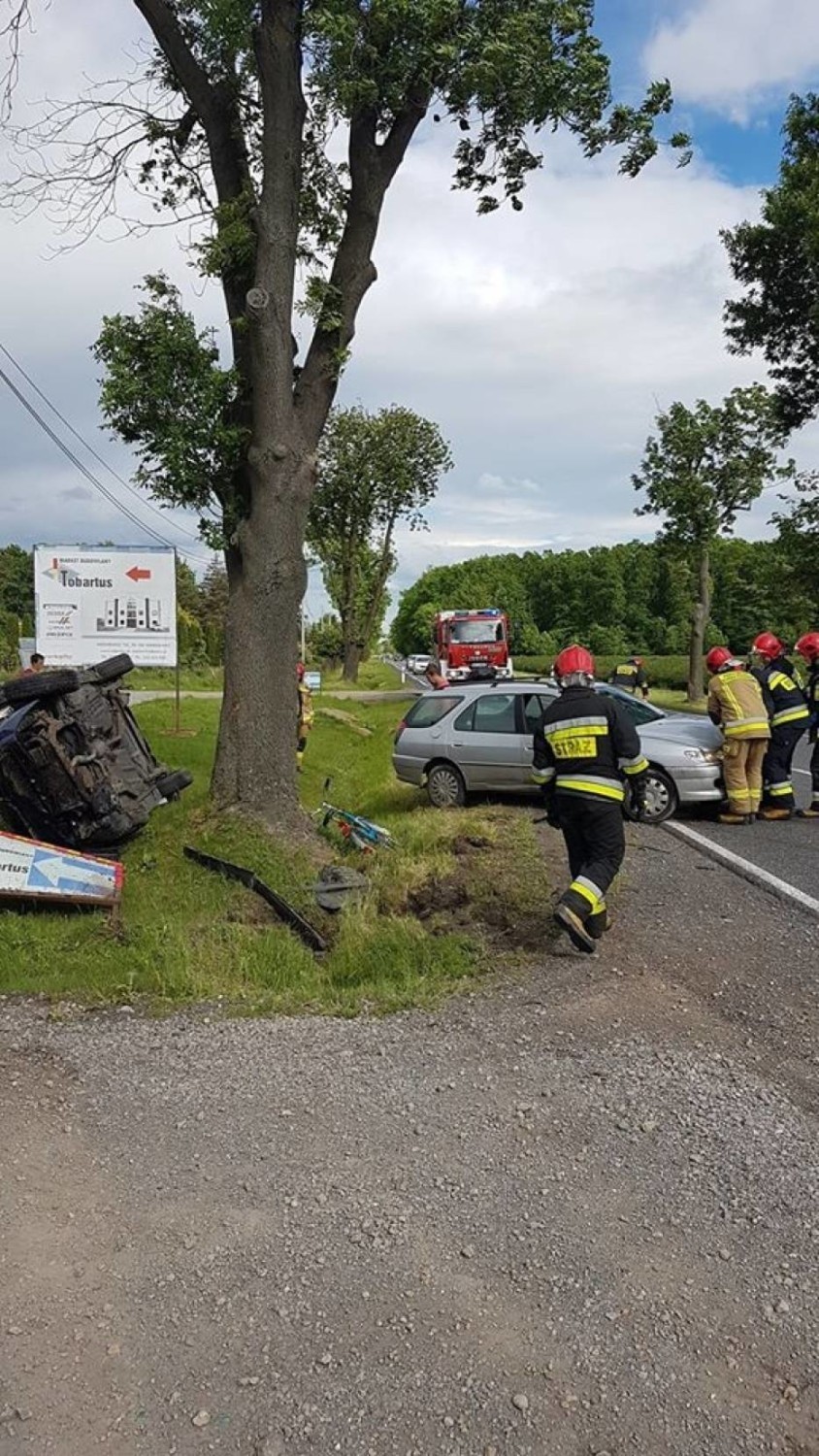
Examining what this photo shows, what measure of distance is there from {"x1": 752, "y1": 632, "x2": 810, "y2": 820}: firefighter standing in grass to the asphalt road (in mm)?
273

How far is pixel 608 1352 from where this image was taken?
9.18 feet

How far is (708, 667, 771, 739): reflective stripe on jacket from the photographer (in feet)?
36.2

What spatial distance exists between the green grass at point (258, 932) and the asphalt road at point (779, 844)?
1906 millimetres

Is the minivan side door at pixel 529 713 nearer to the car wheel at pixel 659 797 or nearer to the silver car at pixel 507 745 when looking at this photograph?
the silver car at pixel 507 745

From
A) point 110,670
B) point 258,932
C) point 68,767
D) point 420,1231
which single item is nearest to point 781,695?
point 258,932

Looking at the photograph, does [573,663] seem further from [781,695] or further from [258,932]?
[781,695]

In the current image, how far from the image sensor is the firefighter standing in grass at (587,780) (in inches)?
252

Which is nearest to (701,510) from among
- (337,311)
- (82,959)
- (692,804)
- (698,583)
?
(698,583)

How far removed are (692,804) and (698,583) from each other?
26.2 metres

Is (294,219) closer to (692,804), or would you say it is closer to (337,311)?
(337,311)

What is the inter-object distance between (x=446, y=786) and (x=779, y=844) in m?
4.48

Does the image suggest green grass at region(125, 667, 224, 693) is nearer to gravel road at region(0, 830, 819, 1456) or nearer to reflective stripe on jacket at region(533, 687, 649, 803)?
reflective stripe on jacket at region(533, 687, 649, 803)

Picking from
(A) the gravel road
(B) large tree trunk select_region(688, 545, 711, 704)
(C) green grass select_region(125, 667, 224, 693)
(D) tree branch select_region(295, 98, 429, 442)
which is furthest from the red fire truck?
(A) the gravel road

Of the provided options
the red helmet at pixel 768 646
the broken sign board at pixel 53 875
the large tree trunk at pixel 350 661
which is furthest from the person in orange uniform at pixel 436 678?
the broken sign board at pixel 53 875
